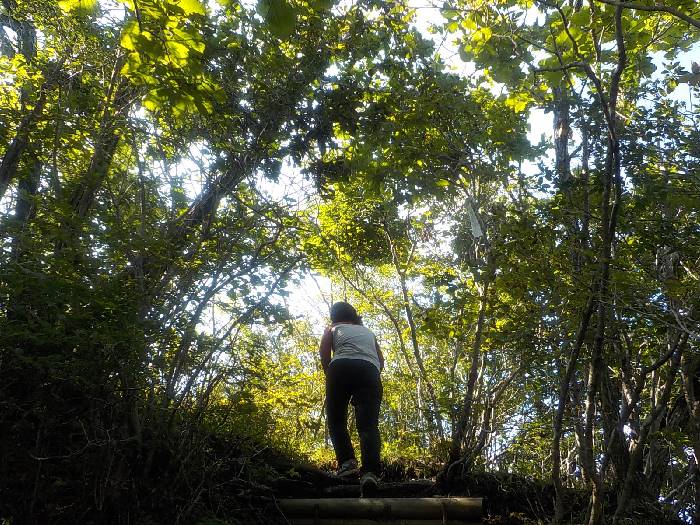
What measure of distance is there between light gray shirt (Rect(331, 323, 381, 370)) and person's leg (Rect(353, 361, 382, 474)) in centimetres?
9

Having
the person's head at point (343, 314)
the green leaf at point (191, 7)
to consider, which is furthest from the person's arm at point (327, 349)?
the green leaf at point (191, 7)

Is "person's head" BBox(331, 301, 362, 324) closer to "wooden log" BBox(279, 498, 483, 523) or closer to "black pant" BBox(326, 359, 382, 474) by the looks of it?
"black pant" BBox(326, 359, 382, 474)

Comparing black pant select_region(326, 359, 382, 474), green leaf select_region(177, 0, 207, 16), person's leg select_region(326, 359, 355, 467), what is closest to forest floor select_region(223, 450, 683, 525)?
person's leg select_region(326, 359, 355, 467)

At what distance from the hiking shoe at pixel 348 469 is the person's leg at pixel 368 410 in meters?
0.32

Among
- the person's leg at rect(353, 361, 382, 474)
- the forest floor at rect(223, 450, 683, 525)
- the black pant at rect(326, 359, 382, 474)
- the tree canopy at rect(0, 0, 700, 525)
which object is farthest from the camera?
the black pant at rect(326, 359, 382, 474)

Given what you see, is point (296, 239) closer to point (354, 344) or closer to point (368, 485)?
point (354, 344)

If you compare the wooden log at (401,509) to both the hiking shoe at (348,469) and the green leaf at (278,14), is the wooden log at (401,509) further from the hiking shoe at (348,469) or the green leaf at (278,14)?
the green leaf at (278,14)

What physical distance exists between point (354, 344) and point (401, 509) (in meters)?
Result: 1.42

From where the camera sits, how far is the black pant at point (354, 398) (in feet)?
13.6

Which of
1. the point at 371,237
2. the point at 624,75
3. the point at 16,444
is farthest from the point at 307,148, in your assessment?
the point at 16,444

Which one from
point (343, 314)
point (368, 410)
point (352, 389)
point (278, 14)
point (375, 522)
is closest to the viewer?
point (278, 14)

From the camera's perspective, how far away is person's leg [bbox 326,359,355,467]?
4.25 metres

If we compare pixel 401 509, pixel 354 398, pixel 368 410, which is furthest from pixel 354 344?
pixel 401 509

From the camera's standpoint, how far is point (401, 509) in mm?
3443
